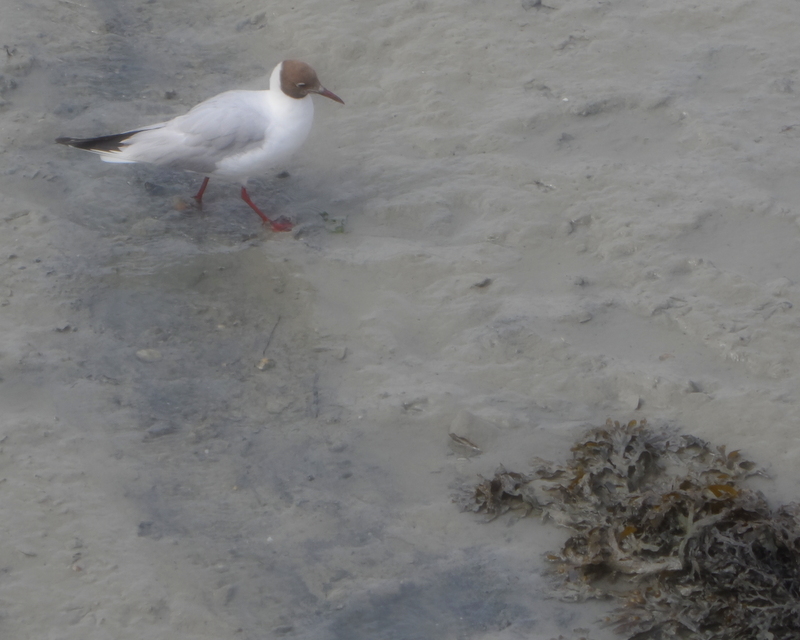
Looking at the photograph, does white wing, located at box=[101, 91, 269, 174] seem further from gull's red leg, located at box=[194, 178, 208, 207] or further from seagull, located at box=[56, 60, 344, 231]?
gull's red leg, located at box=[194, 178, 208, 207]

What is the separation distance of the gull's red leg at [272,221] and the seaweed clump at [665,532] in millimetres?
2255

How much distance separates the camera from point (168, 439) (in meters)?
3.85

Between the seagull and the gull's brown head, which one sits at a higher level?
the gull's brown head

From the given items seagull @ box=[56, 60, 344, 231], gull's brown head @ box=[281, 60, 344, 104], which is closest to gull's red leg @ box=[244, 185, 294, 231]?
seagull @ box=[56, 60, 344, 231]

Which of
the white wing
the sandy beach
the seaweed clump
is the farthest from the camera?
the white wing

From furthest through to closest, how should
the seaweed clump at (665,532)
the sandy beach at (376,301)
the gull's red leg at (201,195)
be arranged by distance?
the gull's red leg at (201,195), the sandy beach at (376,301), the seaweed clump at (665,532)

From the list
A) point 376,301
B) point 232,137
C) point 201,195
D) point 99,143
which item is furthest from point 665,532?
point 99,143

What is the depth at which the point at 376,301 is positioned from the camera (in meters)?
4.57

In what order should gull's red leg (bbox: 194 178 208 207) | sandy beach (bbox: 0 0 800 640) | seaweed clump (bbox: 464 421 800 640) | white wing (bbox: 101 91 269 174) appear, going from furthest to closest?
gull's red leg (bbox: 194 178 208 207) < white wing (bbox: 101 91 269 174) < sandy beach (bbox: 0 0 800 640) < seaweed clump (bbox: 464 421 800 640)

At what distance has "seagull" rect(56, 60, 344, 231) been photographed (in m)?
5.04

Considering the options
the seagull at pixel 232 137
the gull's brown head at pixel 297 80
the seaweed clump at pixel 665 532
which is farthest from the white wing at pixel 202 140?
the seaweed clump at pixel 665 532

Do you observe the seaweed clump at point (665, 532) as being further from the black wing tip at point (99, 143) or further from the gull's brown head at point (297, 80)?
the black wing tip at point (99, 143)

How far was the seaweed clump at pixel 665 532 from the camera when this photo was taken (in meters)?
3.02

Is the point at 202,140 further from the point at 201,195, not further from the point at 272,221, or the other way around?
the point at 272,221
